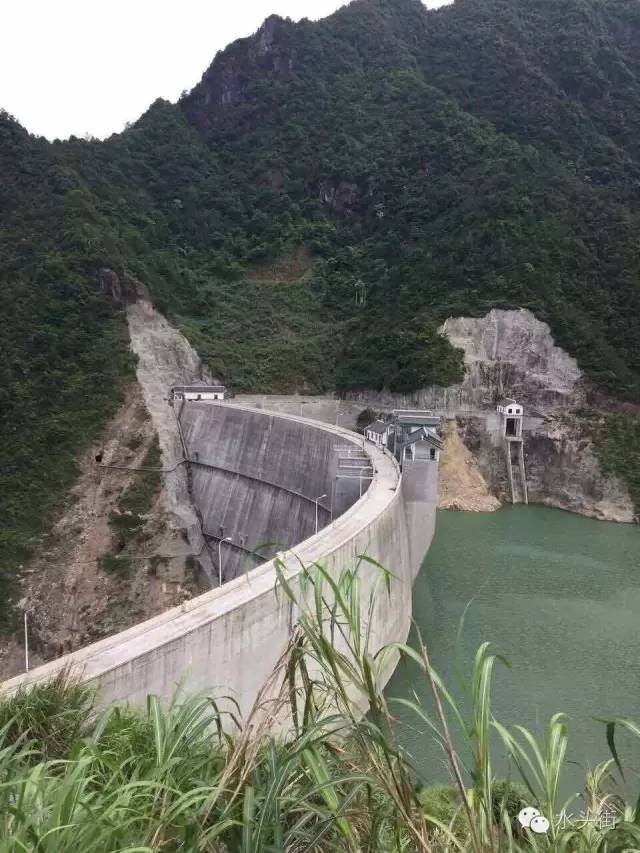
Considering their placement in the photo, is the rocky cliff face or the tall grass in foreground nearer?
the tall grass in foreground

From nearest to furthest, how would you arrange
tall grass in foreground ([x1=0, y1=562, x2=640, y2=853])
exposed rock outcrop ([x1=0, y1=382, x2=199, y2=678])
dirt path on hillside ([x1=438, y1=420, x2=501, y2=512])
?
tall grass in foreground ([x1=0, y1=562, x2=640, y2=853]) → exposed rock outcrop ([x1=0, y1=382, x2=199, y2=678]) → dirt path on hillside ([x1=438, y1=420, x2=501, y2=512])

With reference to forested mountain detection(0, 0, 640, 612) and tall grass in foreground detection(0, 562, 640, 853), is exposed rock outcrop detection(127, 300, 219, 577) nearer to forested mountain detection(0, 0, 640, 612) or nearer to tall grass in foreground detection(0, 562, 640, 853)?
forested mountain detection(0, 0, 640, 612)

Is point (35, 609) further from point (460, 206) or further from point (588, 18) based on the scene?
point (588, 18)

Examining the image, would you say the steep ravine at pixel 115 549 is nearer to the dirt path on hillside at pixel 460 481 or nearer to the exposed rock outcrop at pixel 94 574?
the exposed rock outcrop at pixel 94 574

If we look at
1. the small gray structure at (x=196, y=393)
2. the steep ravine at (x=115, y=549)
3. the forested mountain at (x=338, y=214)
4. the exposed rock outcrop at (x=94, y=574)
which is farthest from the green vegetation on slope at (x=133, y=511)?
the small gray structure at (x=196, y=393)

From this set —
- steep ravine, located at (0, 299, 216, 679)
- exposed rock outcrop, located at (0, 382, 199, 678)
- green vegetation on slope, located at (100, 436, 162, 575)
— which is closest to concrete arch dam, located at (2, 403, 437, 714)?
steep ravine, located at (0, 299, 216, 679)

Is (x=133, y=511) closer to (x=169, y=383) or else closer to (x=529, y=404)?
(x=169, y=383)

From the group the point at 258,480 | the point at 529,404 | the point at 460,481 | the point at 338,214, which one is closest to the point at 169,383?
the point at 258,480
